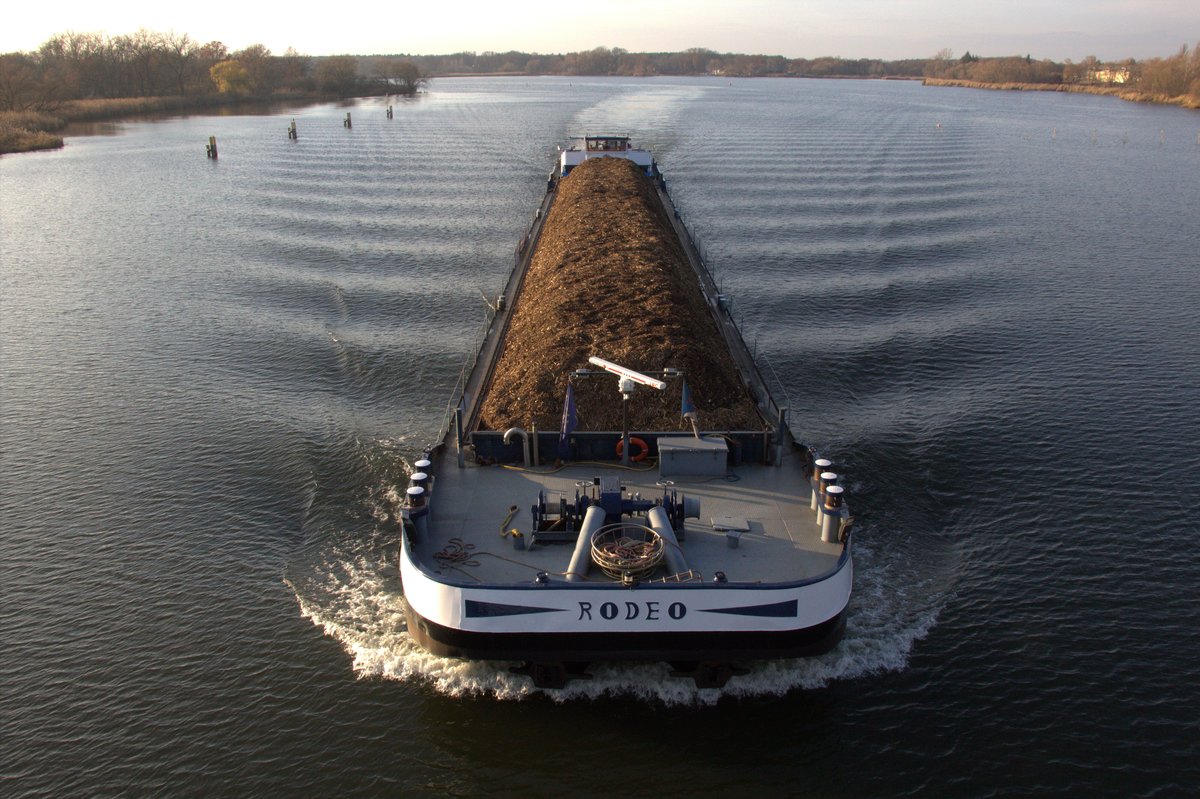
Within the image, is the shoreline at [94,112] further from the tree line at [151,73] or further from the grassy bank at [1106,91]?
the grassy bank at [1106,91]

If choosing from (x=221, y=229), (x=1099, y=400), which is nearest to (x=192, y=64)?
(x=221, y=229)

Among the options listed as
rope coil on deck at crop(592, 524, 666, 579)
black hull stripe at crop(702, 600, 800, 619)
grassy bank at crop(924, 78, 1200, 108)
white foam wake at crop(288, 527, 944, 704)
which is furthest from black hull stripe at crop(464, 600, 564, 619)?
grassy bank at crop(924, 78, 1200, 108)

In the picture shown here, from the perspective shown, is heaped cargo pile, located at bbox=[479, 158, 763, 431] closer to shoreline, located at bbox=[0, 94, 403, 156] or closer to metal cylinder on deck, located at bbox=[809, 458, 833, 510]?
metal cylinder on deck, located at bbox=[809, 458, 833, 510]

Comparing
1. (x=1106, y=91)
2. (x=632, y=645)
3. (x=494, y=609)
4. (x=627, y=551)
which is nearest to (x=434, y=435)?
(x=494, y=609)

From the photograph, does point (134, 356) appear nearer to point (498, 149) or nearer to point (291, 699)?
point (291, 699)

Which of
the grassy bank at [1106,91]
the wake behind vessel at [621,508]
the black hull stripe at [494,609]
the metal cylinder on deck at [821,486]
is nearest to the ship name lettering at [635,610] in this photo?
the wake behind vessel at [621,508]

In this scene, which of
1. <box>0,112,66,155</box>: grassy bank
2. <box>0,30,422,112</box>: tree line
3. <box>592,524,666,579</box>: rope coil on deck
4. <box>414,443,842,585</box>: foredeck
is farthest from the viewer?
<box>0,30,422,112</box>: tree line

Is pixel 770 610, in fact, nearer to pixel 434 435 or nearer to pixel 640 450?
pixel 640 450

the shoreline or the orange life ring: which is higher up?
the shoreline
